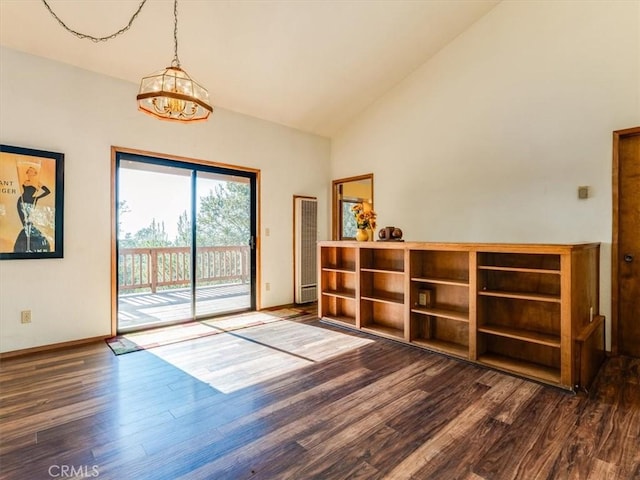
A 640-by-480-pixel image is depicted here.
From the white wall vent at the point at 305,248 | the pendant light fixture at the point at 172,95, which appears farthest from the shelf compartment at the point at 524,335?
the white wall vent at the point at 305,248

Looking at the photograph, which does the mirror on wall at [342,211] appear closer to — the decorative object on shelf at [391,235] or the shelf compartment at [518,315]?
the decorative object on shelf at [391,235]

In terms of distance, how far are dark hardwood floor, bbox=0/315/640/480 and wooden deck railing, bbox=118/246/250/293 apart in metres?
1.17

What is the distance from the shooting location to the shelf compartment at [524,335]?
2.50 m

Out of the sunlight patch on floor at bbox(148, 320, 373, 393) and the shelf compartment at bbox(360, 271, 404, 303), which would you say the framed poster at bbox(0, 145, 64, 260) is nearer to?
the sunlight patch on floor at bbox(148, 320, 373, 393)

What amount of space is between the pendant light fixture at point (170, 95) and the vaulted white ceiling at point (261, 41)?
1.25m

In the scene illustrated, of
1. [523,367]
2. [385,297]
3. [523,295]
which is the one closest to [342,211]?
[385,297]

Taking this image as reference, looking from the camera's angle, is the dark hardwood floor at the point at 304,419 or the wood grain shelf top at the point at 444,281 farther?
the wood grain shelf top at the point at 444,281

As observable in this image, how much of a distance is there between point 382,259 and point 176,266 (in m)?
2.68

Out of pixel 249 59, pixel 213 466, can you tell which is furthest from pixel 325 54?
pixel 213 466

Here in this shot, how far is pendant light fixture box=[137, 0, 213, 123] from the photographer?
2.18 metres

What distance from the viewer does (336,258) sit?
14.6 feet

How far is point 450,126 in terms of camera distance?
14.1 ft

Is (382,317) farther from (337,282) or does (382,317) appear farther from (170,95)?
(170,95)

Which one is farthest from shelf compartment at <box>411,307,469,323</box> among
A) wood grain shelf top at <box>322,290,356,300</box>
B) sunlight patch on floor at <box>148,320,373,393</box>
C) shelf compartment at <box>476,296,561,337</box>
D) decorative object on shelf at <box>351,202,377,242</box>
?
decorative object on shelf at <box>351,202,377,242</box>
